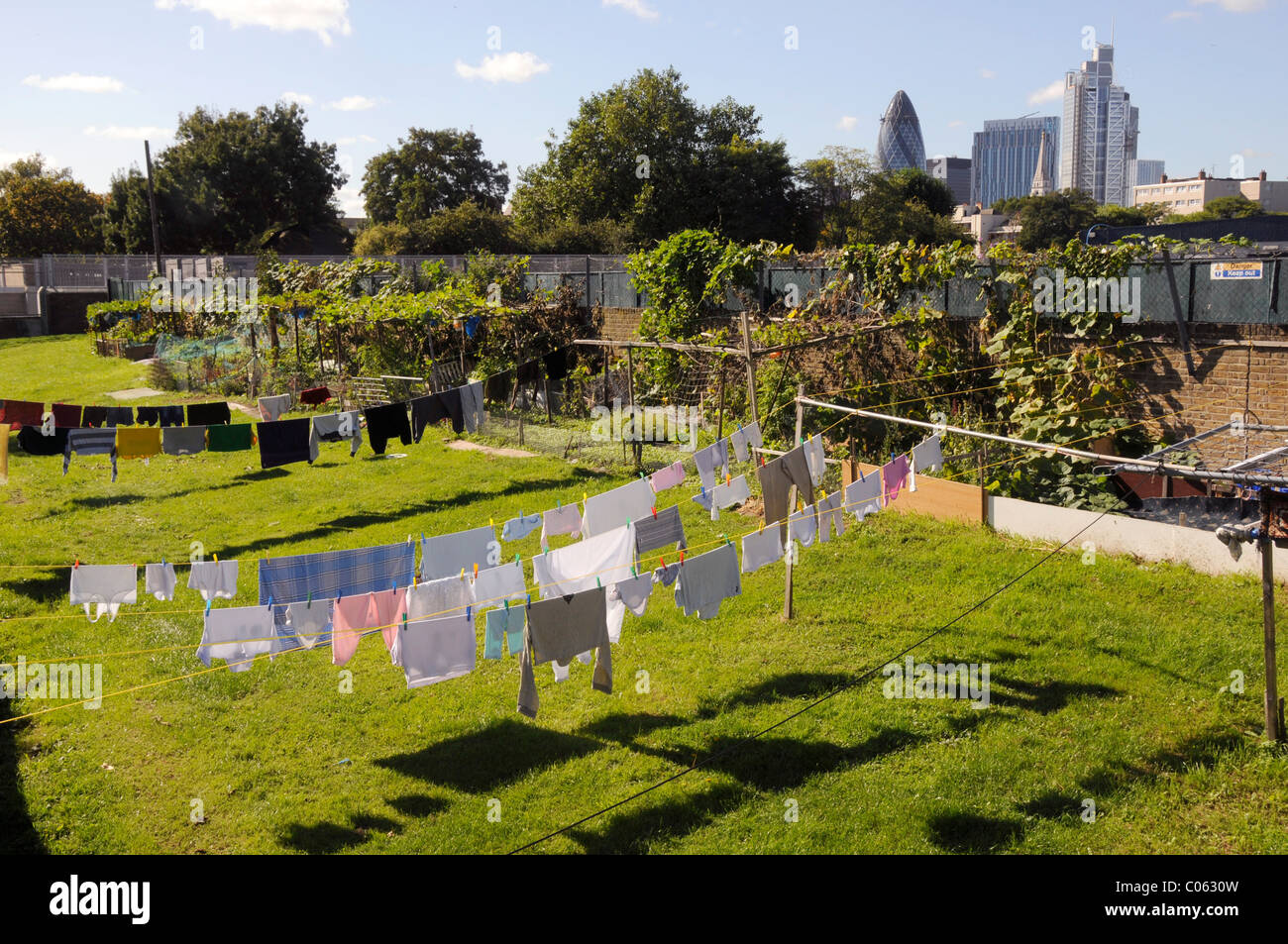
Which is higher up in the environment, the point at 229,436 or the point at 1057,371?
the point at 1057,371

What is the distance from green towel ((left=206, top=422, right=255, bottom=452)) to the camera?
40.8 feet

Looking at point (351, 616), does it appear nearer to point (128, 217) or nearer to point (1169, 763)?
point (1169, 763)

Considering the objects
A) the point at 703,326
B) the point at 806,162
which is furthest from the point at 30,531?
the point at 806,162

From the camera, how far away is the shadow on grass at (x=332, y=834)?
6176mm

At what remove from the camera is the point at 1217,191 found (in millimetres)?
158875

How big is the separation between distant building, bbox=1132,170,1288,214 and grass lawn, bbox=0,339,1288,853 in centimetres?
11570

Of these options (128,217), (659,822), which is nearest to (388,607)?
(659,822)

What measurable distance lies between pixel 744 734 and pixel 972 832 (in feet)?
6.05

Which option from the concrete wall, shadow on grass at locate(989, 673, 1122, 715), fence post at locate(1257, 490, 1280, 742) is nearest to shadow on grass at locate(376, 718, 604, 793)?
shadow on grass at locate(989, 673, 1122, 715)

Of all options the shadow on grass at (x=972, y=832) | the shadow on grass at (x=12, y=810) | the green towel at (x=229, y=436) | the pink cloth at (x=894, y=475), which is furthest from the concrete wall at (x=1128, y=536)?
the shadow on grass at (x=12, y=810)

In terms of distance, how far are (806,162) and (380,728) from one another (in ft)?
236

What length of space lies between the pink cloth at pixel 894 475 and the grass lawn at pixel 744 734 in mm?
1341

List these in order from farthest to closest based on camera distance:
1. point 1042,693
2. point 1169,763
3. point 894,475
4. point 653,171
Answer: point 653,171, point 894,475, point 1042,693, point 1169,763

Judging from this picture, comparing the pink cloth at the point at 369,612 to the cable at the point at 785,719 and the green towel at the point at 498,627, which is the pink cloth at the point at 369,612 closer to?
the green towel at the point at 498,627
